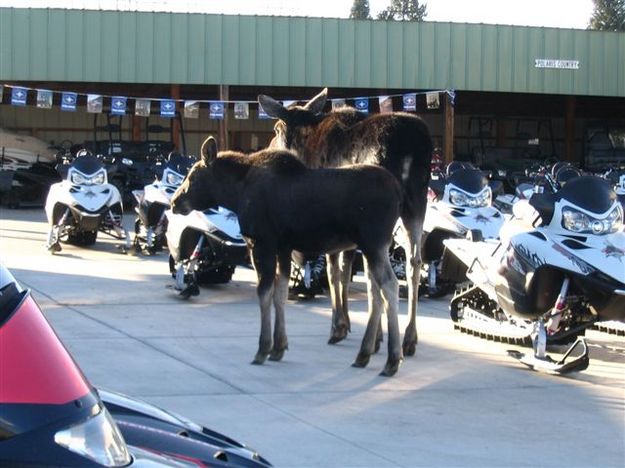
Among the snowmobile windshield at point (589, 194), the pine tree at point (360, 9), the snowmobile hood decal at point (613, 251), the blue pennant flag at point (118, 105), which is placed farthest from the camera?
the pine tree at point (360, 9)

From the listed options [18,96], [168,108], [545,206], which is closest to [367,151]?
[545,206]

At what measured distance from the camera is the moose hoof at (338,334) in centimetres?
1029

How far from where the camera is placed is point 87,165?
60.4 ft

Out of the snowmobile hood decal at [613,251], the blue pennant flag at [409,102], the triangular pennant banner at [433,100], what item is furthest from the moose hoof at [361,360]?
the triangular pennant banner at [433,100]

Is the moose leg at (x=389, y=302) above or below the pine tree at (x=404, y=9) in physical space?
below

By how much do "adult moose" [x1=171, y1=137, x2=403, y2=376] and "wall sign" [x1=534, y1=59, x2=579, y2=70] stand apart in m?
27.2

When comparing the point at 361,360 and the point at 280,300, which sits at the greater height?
the point at 280,300

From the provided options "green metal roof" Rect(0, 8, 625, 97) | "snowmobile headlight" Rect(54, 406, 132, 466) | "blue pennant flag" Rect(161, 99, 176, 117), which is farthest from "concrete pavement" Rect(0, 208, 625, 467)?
"green metal roof" Rect(0, 8, 625, 97)

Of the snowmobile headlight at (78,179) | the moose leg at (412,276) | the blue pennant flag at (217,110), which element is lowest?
the moose leg at (412,276)

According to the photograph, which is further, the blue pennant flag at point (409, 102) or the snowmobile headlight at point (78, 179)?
the blue pennant flag at point (409, 102)

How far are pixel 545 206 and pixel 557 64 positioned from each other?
26.9 meters

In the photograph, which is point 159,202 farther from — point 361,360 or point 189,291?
point 361,360

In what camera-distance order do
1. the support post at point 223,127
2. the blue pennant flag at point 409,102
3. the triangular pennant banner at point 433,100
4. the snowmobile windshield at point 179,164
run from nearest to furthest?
the snowmobile windshield at point 179,164
the blue pennant flag at point 409,102
the triangular pennant banner at point 433,100
the support post at point 223,127

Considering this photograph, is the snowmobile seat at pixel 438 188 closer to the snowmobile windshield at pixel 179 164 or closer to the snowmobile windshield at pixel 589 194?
the snowmobile windshield at pixel 179 164
